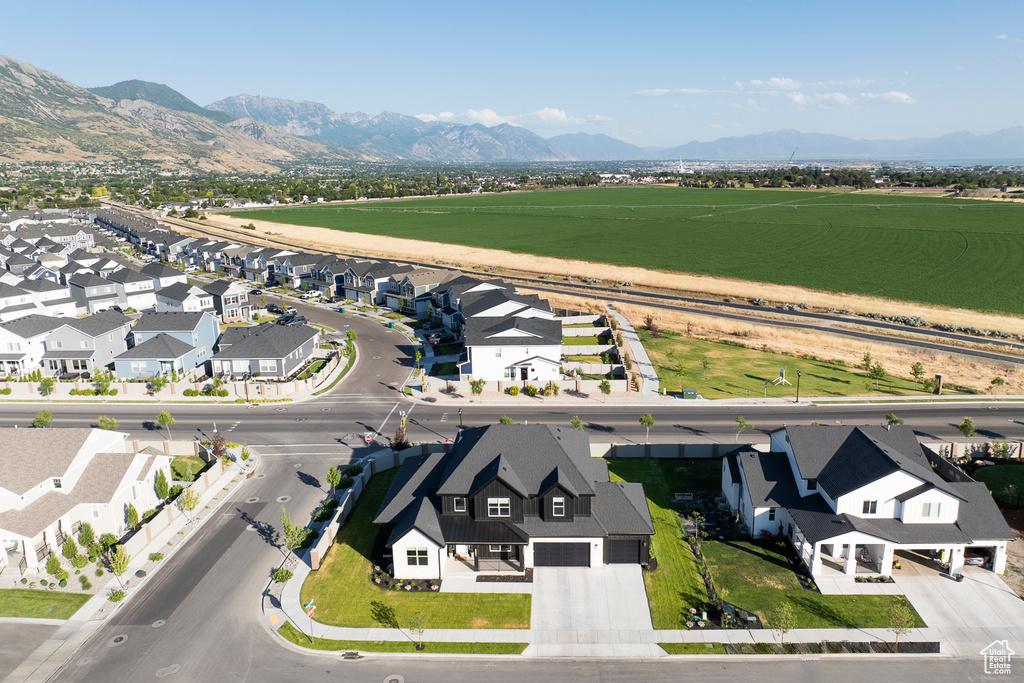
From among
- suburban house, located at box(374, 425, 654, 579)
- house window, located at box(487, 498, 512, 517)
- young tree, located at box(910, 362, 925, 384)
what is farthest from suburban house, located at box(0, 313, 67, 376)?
young tree, located at box(910, 362, 925, 384)

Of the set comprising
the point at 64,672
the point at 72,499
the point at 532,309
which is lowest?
the point at 64,672

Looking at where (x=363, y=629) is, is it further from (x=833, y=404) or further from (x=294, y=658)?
(x=833, y=404)

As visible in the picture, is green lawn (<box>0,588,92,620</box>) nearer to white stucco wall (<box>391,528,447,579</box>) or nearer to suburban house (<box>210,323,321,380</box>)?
white stucco wall (<box>391,528,447,579</box>)

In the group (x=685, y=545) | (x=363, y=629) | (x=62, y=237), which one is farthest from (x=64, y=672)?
(x=62, y=237)

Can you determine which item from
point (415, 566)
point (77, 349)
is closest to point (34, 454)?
point (415, 566)

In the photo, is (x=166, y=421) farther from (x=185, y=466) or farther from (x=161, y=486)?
(x=161, y=486)

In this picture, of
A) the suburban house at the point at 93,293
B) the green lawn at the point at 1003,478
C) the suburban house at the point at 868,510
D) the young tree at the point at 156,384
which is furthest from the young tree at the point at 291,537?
the suburban house at the point at 93,293
